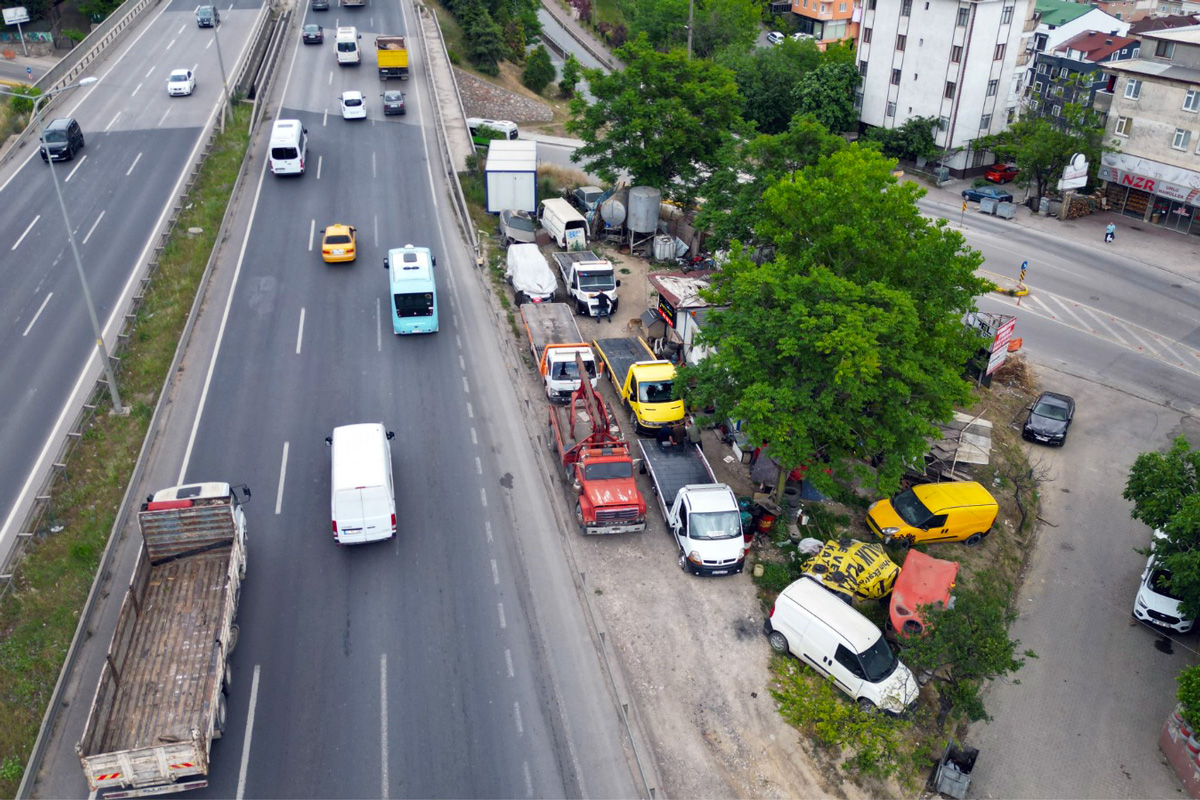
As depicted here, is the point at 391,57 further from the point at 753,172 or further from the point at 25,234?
the point at 753,172

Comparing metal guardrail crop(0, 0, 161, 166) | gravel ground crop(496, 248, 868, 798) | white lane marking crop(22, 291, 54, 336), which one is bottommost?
gravel ground crop(496, 248, 868, 798)

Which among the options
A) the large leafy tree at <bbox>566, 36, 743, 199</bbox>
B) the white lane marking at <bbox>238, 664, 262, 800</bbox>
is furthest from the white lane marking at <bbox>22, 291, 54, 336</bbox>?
the large leafy tree at <bbox>566, 36, 743, 199</bbox>

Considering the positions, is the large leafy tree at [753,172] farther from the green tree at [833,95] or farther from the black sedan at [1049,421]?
the green tree at [833,95]

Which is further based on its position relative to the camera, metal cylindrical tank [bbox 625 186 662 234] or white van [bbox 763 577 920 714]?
metal cylindrical tank [bbox 625 186 662 234]

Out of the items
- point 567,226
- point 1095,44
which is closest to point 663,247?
point 567,226

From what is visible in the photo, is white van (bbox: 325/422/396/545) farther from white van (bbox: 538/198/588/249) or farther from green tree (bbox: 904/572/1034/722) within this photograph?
white van (bbox: 538/198/588/249)

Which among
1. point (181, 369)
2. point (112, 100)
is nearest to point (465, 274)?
point (181, 369)
